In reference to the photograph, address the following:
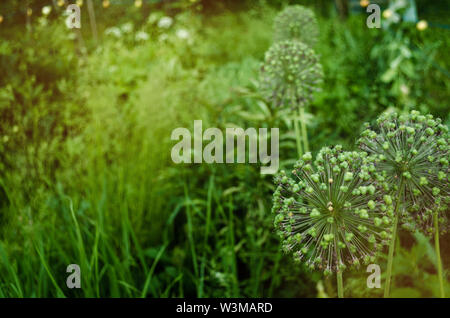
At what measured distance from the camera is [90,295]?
5.60ft

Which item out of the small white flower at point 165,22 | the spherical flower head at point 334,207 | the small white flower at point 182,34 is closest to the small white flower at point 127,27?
the small white flower at point 165,22

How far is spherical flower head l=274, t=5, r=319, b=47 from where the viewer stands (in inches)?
73.8

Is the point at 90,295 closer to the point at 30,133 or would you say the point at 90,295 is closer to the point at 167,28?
the point at 30,133

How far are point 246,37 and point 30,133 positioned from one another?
3.17m

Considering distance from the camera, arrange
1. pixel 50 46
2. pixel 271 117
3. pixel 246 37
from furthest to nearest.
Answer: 1. pixel 246 37
2. pixel 50 46
3. pixel 271 117

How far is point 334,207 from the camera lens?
1.00m

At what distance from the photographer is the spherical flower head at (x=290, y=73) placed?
157cm

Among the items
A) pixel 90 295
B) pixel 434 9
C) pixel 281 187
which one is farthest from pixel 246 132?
pixel 434 9

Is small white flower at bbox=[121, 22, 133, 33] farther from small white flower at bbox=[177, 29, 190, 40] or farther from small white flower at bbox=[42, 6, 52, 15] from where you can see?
small white flower at bbox=[42, 6, 52, 15]

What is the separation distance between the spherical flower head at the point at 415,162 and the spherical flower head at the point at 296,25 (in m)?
0.93

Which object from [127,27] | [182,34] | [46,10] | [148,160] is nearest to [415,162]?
[148,160]

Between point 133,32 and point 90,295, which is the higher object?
point 133,32

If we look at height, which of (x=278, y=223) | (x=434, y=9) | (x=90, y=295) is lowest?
(x=90, y=295)

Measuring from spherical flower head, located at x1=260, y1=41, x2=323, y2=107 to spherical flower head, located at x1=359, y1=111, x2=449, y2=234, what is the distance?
0.55 metres
